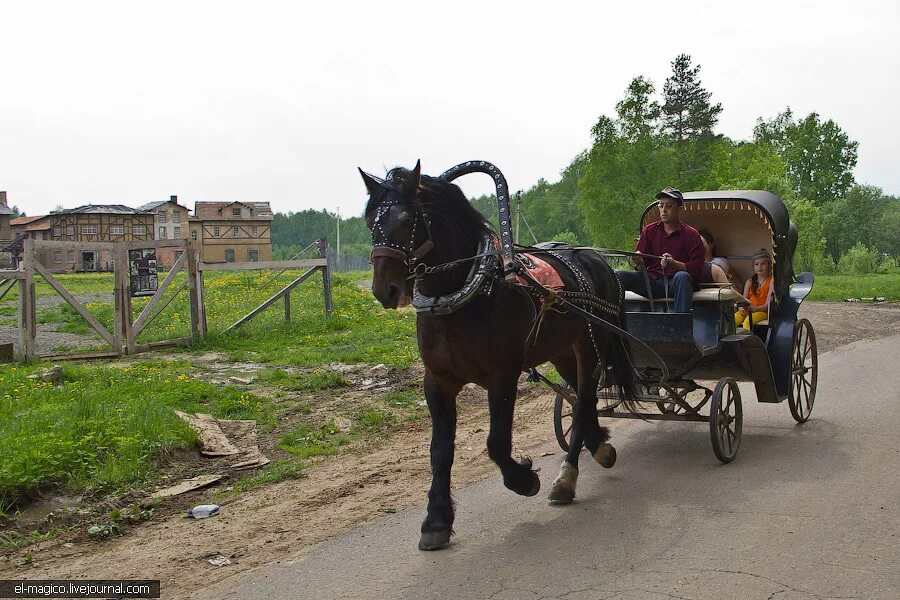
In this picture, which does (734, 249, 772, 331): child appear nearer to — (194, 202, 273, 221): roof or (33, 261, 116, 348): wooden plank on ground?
(33, 261, 116, 348): wooden plank on ground

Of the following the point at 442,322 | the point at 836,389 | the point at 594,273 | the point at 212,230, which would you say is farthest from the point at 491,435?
the point at 212,230

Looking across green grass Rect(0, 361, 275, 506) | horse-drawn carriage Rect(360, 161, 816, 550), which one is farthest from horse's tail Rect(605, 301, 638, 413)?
green grass Rect(0, 361, 275, 506)

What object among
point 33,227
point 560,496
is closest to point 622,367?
point 560,496

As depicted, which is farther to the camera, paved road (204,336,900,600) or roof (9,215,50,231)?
roof (9,215,50,231)

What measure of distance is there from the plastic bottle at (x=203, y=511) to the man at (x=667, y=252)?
4.05m

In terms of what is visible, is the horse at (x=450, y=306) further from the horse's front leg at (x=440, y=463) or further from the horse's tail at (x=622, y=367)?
the horse's tail at (x=622, y=367)

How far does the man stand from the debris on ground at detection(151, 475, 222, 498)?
4.02m

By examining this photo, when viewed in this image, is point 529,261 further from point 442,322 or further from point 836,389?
point 836,389

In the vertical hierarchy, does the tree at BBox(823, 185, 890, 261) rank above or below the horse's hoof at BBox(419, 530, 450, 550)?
above

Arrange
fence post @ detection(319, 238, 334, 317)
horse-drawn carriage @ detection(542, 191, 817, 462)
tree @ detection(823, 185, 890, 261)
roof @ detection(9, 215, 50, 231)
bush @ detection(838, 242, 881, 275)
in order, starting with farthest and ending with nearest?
tree @ detection(823, 185, 890, 261)
roof @ detection(9, 215, 50, 231)
bush @ detection(838, 242, 881, 275)
fence post @ detection(319, 238, 334, 317)
horse-drawn carriage @ detection(542, 191, 817, 462)

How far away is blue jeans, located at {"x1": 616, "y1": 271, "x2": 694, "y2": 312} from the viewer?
6641 mm

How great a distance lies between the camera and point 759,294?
308 inches

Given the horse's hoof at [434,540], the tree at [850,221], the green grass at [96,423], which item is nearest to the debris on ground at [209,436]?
the green grass at [96,423]

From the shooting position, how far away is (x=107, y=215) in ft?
189
